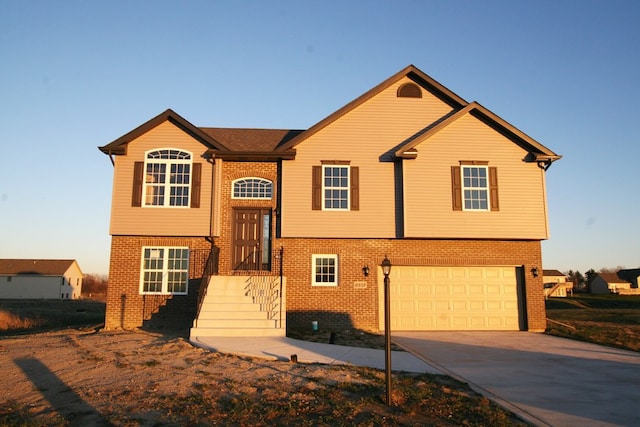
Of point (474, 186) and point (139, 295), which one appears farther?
point (474, 186)

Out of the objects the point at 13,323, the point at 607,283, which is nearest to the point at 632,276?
the point at 607,283

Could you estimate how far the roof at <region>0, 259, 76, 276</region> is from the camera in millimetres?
60719

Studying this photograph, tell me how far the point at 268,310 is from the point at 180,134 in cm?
694

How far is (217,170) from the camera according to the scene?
16453 mm

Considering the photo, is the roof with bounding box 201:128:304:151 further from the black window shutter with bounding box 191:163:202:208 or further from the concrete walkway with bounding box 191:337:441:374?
the concrete walkway with bounding box 191:337:441:374

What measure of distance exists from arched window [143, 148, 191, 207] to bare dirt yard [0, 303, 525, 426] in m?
6.69

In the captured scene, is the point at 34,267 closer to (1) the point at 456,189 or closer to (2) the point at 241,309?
(2) the point at 241,309

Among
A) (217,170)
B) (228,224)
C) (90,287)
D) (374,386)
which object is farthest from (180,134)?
(90,287)

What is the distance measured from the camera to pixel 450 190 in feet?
53.2

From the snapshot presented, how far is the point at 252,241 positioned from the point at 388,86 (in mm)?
7269

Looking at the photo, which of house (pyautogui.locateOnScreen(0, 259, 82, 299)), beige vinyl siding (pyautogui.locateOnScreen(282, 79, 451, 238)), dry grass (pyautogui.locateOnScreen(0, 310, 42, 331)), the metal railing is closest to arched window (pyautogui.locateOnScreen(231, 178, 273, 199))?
beige vinyl siding (pyautogui.locateOnScreen(282, 79, 451, 238))

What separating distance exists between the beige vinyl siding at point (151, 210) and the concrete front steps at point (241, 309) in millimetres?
2136

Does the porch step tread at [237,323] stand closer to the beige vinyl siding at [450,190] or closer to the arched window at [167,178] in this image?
the arched window at [167,178]

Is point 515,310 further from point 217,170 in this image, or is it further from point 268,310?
point 217,170
